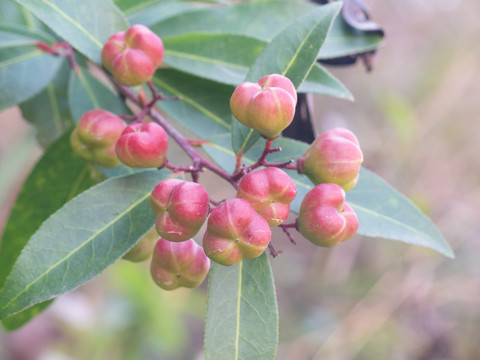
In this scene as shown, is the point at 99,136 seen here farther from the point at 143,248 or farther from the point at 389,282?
the point at 389,282

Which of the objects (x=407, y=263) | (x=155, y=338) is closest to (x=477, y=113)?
(x=407, y=263)

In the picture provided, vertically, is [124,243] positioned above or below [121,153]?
below

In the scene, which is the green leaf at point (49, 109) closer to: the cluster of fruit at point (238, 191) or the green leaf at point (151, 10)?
the green leaf at point (151, 10)

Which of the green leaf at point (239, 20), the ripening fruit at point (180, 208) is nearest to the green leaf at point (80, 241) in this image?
the ripening fruit at point (180, 208)

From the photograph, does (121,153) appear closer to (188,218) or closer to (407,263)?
(188,218)

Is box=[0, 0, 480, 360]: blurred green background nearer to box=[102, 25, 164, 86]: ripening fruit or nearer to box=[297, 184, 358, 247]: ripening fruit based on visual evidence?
box=[102, 25, 164, 86]: ripening fruit

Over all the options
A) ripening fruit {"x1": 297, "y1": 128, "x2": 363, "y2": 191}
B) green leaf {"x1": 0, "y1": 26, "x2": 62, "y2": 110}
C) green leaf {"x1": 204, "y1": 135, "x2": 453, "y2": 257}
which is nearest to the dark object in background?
green leaf {"x1": 204, "y1": 135, "x2": 453, "y2": 257}
